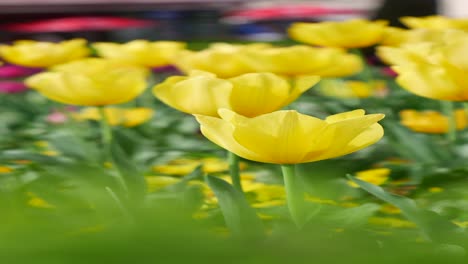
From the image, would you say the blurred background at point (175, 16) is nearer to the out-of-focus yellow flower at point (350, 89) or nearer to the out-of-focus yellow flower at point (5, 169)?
the out-of-focus yellow flower at point (350, 89)

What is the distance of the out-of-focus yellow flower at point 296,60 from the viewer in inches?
38.6

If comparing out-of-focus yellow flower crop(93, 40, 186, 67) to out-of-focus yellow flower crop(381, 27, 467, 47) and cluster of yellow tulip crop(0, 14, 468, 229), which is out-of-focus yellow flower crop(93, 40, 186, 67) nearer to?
cluster of yellow tulip crop(0, 14, 468, 229)

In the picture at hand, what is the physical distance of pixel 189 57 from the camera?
0.96 metres

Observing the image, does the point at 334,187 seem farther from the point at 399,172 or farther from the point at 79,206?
the point at 79,206

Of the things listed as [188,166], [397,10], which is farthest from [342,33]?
[397,10]

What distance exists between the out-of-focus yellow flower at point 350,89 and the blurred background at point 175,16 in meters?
4.73

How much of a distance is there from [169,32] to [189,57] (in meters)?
7.78

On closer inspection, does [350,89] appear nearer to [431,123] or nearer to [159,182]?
[431,123]

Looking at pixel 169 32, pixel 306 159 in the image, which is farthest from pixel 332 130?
pixel 169 32

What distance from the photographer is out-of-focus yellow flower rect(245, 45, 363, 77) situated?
0.98 m

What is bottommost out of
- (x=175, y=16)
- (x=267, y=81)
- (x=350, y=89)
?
(x=175, y=16)

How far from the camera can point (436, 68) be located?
2.66ft

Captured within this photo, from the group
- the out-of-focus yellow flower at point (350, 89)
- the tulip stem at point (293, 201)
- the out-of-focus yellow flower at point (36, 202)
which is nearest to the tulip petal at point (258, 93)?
the tulip stem at point (293, 201)

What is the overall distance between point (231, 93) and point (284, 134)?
0.50 feet
